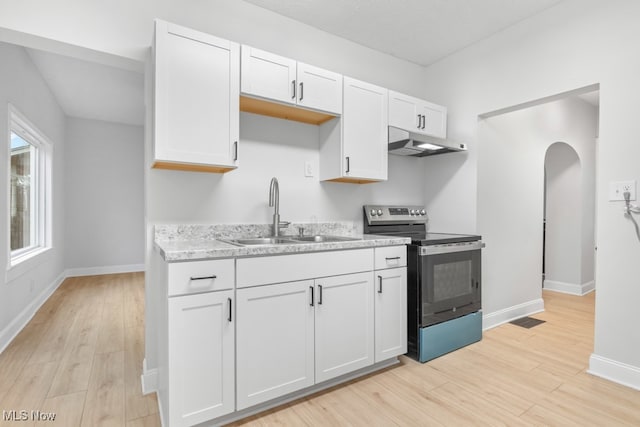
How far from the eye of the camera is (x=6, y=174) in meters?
2.91

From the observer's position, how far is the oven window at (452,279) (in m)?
2.47

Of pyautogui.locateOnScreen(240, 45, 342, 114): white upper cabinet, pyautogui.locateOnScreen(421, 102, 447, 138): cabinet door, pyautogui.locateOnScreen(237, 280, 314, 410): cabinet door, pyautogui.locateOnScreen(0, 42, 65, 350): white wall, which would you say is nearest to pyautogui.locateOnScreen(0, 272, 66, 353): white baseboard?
pyautogui.locateOnScreen(0, 42, 65, 350): white wall

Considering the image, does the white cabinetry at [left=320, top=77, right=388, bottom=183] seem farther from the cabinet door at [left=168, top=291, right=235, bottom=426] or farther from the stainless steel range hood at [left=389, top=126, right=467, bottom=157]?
the cabinet door at [left=168, top=291, right=235, bottom=426]

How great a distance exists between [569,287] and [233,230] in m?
4.49

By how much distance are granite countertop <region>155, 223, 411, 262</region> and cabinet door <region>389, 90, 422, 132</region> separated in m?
1.00

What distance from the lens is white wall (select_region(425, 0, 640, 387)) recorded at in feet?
6.89

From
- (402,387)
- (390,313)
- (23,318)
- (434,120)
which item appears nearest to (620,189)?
(434,120)

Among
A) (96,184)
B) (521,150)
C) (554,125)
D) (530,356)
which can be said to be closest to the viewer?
(530,356)

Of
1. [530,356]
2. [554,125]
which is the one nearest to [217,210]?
[530,356]

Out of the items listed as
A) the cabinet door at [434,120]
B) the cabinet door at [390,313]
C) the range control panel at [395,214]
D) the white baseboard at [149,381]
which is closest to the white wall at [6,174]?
the white baseboard at [149,381]

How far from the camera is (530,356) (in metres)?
2.50

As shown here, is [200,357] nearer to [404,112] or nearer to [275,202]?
[275,202]

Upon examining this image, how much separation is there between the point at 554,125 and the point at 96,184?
6919 mm

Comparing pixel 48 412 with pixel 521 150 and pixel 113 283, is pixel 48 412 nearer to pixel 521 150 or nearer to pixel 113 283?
pixel 113 283
